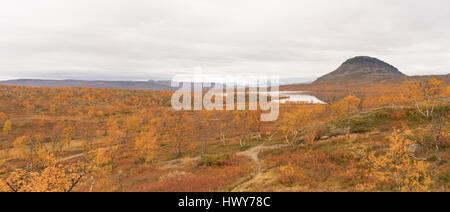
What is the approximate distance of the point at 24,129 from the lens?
76.3 meters

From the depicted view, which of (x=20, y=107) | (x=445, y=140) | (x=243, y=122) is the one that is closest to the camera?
(x=445, y=140)

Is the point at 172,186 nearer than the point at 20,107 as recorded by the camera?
Yes

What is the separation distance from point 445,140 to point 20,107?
543 feet

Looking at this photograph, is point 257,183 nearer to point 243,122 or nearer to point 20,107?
point 243,122

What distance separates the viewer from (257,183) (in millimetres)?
23109
